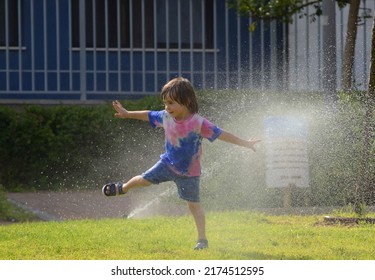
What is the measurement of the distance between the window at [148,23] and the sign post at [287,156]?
704cm

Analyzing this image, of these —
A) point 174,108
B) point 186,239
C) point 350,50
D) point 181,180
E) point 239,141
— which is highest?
point 350,50

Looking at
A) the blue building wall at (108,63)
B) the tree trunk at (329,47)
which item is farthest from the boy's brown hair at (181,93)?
the blue building wall at (108,63)

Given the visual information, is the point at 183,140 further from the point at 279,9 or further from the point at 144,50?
the point at 144,50

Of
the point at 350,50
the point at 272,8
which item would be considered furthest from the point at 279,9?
A: the point at 350,50

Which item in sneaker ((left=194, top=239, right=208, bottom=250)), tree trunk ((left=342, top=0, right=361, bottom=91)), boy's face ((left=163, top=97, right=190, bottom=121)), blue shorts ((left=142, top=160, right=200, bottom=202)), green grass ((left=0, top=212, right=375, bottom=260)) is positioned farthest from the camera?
tree trunk ((left=342, top=0, right=361, bottom=91))

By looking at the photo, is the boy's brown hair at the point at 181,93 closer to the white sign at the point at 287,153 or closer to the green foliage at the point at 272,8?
the white sign at the point at 287,153

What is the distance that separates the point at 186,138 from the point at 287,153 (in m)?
3.72

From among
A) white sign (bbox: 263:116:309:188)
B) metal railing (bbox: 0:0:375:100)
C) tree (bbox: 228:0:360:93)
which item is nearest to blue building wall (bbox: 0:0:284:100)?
metal railing (bbox: 0:0:375:100)

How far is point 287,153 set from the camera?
11711mm

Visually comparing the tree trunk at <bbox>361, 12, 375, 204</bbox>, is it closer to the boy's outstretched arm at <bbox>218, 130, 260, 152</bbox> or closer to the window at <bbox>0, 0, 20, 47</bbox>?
the boy's outstretched arm at <bbox>218, 130, 260, 152</bbox>

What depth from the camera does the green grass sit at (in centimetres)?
793

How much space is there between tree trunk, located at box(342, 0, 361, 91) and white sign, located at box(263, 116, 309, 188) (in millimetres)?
1681

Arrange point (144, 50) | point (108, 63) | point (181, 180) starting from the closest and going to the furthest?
point (181, 180) → point (144, 50) → point (108, 63)

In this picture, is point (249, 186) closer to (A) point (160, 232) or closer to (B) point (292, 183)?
(B) point (292, 183)
